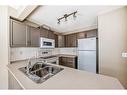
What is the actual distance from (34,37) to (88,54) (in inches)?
64.9

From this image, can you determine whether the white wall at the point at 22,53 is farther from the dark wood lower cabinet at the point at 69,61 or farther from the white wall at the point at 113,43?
the white wall at the point at 113,43

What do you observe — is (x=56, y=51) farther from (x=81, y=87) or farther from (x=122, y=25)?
(x=81, y=87)

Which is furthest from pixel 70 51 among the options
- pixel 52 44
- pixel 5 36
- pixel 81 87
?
pixel 81 87

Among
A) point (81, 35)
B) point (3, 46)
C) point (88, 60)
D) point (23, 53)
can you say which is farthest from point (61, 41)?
point (3, 46)

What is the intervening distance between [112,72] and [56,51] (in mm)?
2486

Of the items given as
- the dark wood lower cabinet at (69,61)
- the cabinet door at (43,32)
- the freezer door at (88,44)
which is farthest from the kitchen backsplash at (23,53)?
the freezer door at (88,44)

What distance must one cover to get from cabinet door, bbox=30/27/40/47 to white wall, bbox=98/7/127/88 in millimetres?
1711

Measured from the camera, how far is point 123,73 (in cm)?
184

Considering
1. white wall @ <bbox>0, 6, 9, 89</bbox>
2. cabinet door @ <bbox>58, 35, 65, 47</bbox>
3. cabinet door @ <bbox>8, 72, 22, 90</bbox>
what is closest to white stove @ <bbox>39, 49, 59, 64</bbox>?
cabinet door @ <bbox>58, 35, 65, 47</bbox>

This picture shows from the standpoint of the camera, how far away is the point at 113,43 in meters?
1.96

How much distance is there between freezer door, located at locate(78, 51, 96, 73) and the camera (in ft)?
8.62

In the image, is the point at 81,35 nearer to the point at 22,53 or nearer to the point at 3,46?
the point at 22,53

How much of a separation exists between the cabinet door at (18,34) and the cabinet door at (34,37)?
8.5 inches

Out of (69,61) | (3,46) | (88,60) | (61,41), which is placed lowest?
(69,61)
